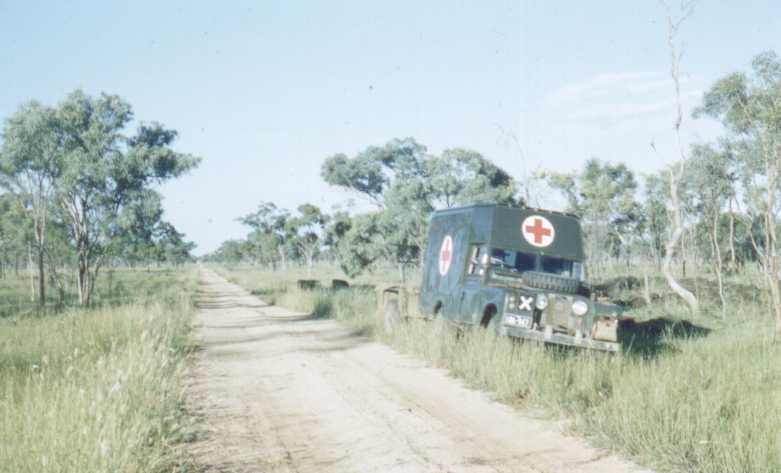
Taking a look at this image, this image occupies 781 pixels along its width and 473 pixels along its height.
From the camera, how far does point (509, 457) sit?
215 inches

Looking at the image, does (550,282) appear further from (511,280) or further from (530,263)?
(530,263)

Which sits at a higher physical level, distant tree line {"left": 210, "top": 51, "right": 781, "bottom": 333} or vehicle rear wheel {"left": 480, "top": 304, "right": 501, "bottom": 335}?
distant tree line {"left": 210, "top": 51, "right": 781, "bottom": 333}

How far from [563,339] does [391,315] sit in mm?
5999

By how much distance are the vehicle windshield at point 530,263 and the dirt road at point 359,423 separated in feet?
7.45

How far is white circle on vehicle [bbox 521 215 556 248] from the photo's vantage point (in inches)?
421

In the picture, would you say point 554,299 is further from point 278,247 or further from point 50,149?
point 278,247

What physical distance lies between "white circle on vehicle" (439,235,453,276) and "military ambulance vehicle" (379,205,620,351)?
0.07 ft

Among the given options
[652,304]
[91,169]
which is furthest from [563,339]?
[91,169]

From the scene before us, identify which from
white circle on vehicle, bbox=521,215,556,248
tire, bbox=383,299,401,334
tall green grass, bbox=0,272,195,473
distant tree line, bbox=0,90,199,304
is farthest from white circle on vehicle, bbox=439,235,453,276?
distant tree line, bbox=0,90,199,304

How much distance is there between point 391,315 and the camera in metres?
14.4

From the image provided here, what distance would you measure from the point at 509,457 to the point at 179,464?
2893 millimetres

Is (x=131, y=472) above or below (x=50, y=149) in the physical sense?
below

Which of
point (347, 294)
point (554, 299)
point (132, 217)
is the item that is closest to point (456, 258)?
point (554, 299)

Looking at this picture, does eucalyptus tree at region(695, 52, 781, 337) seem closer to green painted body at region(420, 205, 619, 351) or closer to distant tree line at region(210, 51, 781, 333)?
distant tree line at region(210, 51, 781, 333)
